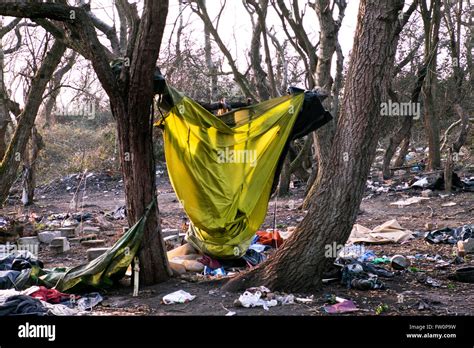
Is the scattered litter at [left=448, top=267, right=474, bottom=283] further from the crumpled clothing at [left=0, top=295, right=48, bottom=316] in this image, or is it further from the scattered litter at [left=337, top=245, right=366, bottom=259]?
the crumpled clothing at [left=0, top=295, right=48, bottom=316]

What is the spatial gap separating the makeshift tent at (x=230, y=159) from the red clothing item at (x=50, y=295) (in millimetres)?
1510

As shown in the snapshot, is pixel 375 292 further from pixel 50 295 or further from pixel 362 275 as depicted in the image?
pixel 50 295

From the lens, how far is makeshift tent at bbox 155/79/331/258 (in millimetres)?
5645

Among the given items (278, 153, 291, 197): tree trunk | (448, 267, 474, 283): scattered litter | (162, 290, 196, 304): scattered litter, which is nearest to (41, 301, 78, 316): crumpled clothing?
(162, 290, 196, 304): scattered litter

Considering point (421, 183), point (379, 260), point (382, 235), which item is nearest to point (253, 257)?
point (379, 260)

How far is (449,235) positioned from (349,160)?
3.20 meters

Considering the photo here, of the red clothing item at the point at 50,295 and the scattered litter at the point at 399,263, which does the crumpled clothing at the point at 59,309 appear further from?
the scattered litter at the point at 399,263

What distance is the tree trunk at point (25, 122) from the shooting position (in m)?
8.18

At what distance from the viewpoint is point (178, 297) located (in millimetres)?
4562

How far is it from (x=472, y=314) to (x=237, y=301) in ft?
5.59

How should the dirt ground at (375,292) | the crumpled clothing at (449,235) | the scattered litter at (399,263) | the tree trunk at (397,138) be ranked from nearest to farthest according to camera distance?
the dirt ground at (375,292)
the scattered litter at (399,263)
the crumpled clothing at (449,235)
the tree trunk at (397,138)

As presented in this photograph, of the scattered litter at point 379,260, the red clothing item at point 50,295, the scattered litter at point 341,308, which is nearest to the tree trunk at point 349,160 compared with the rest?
the scattered litter at point 341,308
